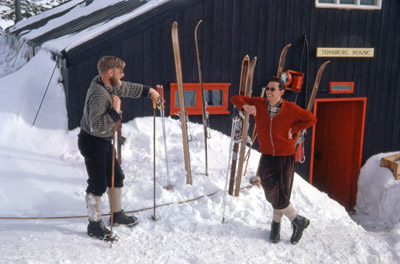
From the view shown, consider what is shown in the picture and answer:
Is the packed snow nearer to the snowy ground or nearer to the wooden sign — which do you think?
the snowy ground

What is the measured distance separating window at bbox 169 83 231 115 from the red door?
7.54 ft

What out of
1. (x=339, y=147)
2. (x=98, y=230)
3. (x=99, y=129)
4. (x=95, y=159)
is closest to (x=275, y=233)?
(x=98, y=230)

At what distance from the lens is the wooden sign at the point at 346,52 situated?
841cm

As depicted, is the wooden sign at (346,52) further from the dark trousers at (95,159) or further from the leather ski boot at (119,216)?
the dark trousers at (95,159)

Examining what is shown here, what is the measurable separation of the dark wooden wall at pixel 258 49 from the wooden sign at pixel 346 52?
128mm

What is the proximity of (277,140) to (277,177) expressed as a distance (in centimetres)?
42

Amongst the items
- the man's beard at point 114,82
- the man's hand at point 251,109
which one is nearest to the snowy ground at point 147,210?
the man's hand at point 251,109

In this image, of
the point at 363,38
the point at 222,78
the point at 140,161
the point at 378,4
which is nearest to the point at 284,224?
the point at 140,161

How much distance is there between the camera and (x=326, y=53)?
844 centimetres

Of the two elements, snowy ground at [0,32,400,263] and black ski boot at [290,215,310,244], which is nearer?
snowy ground at [0,32,400,263]

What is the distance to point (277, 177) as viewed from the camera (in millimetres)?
4363

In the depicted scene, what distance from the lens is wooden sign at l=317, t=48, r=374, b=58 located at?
8406mm

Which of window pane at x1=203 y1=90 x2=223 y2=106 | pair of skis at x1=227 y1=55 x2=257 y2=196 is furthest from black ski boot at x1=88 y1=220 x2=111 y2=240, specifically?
window pane at x1=203 y1=90 x2=223 y2=106

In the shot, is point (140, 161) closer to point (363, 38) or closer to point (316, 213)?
point (316, 213)
